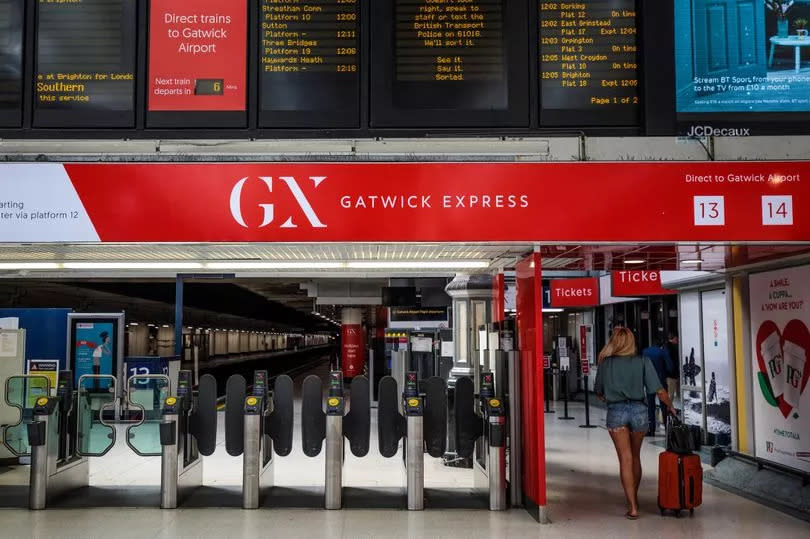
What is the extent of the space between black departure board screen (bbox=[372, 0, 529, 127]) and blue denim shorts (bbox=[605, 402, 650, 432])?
8.69 feet

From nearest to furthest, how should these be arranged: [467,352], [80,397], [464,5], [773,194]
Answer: [773,194]
[464,5]
[80,397]
[467,352]

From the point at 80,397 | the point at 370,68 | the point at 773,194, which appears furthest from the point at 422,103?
the point at 80,397

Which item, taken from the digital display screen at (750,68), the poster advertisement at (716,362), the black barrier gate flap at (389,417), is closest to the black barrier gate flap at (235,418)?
the black barrier gate flap at (389,417)

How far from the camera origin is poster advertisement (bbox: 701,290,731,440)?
9.47 metres

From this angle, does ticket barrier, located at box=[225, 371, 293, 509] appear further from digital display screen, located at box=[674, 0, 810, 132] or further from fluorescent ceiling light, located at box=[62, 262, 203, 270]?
digital display screen, located at box=[674, 0, 810, 132]

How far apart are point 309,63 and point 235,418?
3.60m

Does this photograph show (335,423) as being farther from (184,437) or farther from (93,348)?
(93,348)

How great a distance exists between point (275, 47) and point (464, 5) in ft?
5.51

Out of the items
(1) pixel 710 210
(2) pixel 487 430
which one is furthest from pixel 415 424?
(1) pixel 710 210

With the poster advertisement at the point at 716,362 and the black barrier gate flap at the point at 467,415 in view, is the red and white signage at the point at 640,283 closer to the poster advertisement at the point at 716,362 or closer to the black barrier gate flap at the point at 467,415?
the poster advertisement at the point at 716,362

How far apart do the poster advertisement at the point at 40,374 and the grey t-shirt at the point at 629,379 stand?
6924 millimetres

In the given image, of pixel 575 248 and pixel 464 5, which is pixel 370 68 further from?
pixel 575 248

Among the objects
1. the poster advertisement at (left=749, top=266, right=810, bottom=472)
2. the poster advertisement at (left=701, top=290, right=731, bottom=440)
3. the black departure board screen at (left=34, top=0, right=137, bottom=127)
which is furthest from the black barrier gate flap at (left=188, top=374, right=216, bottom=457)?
the poster advertisement at (left=701, top=290, right=731, bottom=440)

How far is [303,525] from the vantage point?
632 cm
